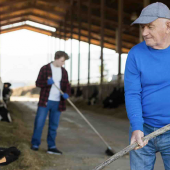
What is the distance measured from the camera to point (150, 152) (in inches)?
82.5

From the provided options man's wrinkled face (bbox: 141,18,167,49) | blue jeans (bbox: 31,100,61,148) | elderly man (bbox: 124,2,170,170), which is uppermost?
man's wrinkled face (bbox: 141,18,167,49)

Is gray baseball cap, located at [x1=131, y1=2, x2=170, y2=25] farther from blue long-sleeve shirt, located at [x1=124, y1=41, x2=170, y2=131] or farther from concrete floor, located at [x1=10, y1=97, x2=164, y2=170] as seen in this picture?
A: concrete floor, located at [x1=10, y1=97, x2=164, y2=170]

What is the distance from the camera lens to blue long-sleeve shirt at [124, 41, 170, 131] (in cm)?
202

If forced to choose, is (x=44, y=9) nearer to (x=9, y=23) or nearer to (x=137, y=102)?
(x=9, y=23)

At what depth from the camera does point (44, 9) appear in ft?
88.2

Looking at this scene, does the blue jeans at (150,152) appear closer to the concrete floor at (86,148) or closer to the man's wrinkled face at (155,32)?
the man's wrinkled face at (155,32)

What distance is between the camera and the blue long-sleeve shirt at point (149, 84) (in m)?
2.02

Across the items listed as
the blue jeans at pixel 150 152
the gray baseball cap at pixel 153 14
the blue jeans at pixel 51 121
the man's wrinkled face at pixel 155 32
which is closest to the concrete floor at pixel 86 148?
the blue jeans at pixel 51 121

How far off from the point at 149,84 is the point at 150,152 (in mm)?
420

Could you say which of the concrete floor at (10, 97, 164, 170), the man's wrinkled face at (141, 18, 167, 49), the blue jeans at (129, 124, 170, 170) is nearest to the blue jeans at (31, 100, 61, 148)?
the concrete floor at (10, 97, 164, 170)

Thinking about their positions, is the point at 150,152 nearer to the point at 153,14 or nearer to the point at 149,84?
the point at 149,84

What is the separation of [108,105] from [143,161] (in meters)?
12.4

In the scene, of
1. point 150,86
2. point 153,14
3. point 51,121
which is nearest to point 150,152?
point 150,86

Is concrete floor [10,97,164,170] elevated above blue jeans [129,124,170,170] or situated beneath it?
situated beneath
